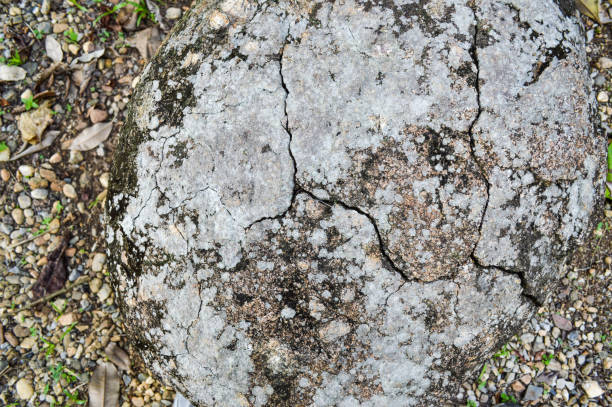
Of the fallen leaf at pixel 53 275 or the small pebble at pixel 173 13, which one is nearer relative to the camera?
the fallen leaf at pixel 53 275

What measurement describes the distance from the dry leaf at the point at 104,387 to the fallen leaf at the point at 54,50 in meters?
1.65

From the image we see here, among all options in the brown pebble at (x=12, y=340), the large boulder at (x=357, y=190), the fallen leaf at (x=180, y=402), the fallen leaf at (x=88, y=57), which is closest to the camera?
the large boulder at (x=357, y=190)

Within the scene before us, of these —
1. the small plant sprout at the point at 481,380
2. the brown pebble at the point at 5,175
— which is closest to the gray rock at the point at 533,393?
the small plant sprout at the point at 481,380

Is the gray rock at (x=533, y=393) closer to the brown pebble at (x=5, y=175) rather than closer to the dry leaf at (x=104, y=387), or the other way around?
the dry leaf at (x=104, y=387)

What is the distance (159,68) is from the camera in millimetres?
1736

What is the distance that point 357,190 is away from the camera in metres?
1.46

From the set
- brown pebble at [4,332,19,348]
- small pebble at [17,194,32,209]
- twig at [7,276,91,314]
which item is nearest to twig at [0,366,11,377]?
brown pebble at [4,332,19,348]

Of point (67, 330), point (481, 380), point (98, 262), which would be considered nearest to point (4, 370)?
point (67, 330)

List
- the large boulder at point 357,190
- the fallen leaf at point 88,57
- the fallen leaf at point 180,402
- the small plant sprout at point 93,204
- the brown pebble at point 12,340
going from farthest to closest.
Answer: the fallen leaf at point 88,57 < the small plant sprout at point 93,204 < the brown pebble at point 12,340 < the fallen leaf at point 180,402 < the large boulder at point 357,190

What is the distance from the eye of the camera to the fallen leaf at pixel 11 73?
260cm

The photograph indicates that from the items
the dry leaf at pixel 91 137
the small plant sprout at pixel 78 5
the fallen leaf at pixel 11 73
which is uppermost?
the small plant sprout at pixel 78 5

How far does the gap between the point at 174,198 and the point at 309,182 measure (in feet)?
1.48

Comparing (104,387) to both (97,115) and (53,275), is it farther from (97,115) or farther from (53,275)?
(97,115)

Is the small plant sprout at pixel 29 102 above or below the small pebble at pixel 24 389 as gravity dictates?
above
